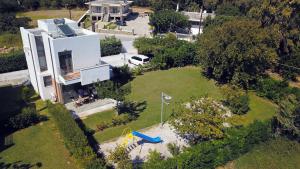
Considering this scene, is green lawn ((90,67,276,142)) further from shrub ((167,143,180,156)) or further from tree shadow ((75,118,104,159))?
shrub ((167,143,180,156))

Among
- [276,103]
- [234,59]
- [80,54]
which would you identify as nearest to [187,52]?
[234,59]

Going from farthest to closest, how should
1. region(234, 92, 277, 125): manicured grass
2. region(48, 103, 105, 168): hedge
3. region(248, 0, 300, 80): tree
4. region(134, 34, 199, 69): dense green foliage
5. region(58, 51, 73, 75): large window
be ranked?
region(134, 34, 199, 69): dense green foliage, region(248, 0, 300, 80): tree, region(58, 51, 73, 75): large window, region(234, 92, 277, 125): manicured grass, region(48, 103, 105, 168): hedge

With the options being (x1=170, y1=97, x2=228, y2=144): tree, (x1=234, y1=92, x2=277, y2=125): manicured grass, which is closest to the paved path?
(x1=170, y1=97, x2=228, y2=144): tree

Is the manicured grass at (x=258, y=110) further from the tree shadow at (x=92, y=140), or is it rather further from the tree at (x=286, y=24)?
the tree shadow at (x=92, y=140)

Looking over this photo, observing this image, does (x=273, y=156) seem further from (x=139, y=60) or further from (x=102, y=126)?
(x=139, y=60)

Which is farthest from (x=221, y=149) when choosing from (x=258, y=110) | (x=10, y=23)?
(x=10, y=23)

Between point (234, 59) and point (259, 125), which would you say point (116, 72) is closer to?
point (234, 59)

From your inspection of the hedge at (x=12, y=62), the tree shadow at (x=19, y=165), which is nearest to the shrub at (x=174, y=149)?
the tree shadow at (x=19, y=165)
